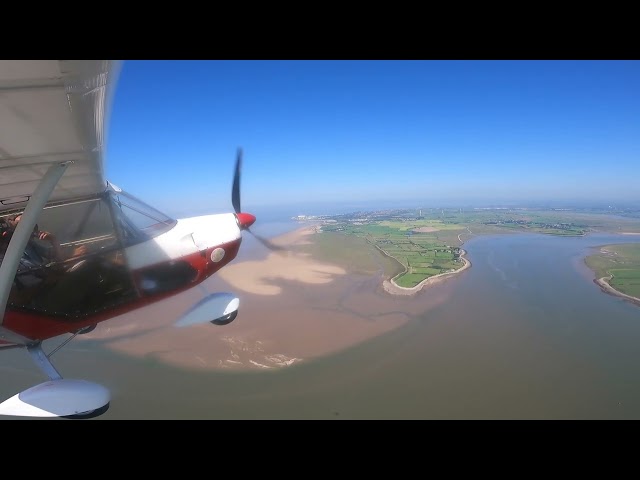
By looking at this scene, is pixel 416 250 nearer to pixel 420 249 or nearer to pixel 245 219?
pixel 420 249

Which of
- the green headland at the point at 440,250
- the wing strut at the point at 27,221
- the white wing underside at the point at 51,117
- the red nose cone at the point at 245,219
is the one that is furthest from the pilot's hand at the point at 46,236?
the green headland at the point at 440,250

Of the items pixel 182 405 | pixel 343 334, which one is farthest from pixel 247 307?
pixel 182 405

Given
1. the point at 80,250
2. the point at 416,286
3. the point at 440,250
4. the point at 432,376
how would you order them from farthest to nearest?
the point at 440,250, the point at 416,286, the point at 432,376, the point at 80,250

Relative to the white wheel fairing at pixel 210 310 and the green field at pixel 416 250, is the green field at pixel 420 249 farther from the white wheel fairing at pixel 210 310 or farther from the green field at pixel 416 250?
the white wheel fairing at pixel 210 310

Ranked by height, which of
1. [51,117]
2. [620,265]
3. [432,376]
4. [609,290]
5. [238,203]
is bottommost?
[432,376]

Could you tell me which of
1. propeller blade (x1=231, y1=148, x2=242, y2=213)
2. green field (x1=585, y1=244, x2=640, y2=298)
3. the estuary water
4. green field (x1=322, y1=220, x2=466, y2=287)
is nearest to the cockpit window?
propeller blade (x1=231, y1=148, x2=242, y2=213)

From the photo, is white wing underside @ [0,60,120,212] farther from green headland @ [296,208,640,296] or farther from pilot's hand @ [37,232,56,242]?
green headland @ [296,208,640,296]

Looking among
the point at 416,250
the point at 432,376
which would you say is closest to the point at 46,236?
the point at 432,376

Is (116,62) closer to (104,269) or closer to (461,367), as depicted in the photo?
(104,269)
